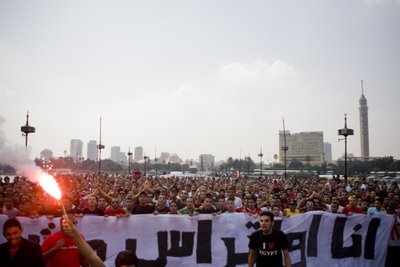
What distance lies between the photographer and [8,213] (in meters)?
8.37

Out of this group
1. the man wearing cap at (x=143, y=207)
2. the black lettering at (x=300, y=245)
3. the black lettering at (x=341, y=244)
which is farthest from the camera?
the man wearing cap at (x=143, y=207)

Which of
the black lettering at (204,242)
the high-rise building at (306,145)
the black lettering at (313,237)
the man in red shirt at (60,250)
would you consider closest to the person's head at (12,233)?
the man in red shirt at (60,250)

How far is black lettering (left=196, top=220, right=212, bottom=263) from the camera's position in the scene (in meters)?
7.64

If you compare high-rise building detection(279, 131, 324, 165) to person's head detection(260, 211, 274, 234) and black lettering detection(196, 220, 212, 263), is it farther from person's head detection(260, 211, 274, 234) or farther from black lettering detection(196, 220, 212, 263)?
person's head detection(260, 211, 274, 234)

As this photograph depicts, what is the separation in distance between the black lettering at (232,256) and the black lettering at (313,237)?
1.69 m

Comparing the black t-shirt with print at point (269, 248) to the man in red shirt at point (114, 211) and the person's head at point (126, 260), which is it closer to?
the person's head at point (126, 260)

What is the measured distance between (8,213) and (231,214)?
19.5ft

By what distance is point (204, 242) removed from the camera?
7.80m

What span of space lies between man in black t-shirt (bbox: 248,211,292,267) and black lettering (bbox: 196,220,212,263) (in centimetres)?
271

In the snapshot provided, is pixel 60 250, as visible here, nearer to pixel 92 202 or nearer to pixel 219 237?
pixel 92 202

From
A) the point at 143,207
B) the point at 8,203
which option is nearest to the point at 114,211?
the point at 143,207

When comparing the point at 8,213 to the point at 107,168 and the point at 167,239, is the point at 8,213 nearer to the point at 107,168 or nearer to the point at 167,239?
the point at 167,239

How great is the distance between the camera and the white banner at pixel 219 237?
754 cm

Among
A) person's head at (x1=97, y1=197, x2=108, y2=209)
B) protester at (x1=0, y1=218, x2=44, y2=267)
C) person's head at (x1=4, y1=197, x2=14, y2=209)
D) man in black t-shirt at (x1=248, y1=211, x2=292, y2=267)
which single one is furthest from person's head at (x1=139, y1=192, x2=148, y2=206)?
protester at (x1=0, y1=218, x2=44, y2=267)
